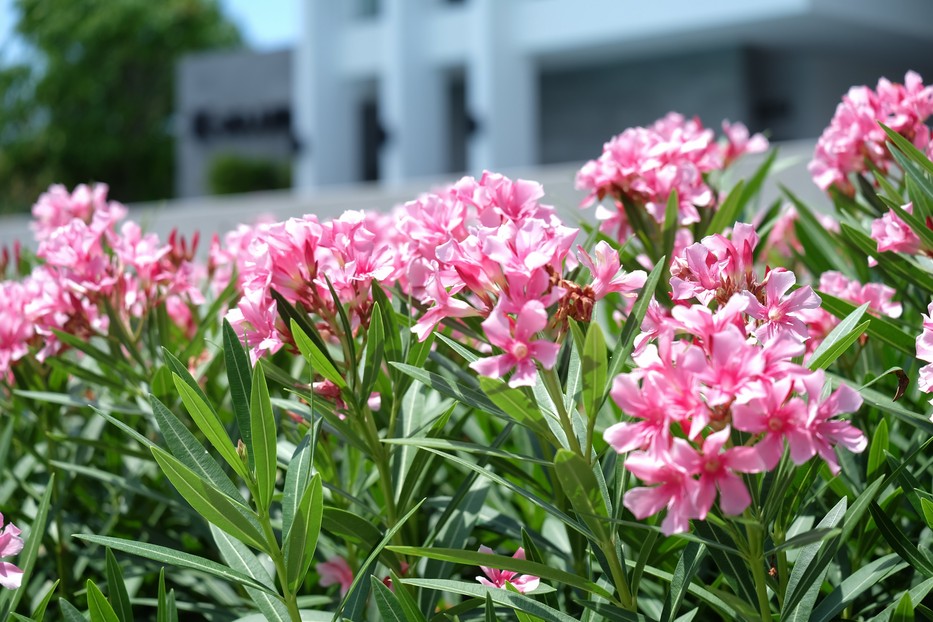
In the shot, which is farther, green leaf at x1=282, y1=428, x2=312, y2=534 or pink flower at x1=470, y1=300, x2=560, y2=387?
green leaf at x1=282, y1=428, x2=312, y2=534

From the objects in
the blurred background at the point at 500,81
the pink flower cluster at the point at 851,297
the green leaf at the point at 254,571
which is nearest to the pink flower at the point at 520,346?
the green leaf at the point at 254,571

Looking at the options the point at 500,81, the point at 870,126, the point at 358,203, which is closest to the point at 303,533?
the point at 870,126

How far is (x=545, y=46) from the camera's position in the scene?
1389 centimetres

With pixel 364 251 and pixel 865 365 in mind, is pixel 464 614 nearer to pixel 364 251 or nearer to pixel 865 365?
pixel 364 251

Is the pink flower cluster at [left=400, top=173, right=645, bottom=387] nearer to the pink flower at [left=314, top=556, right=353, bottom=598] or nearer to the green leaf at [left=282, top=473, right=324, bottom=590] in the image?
the green leaf at [left=282, top=473, right=324, bottom=590]

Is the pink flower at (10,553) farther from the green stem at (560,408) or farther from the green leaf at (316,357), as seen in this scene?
the green stem at (560,408)

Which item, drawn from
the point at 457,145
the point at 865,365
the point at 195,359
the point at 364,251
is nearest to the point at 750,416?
the point at 364,251

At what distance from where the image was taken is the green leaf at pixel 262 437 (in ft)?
2.93

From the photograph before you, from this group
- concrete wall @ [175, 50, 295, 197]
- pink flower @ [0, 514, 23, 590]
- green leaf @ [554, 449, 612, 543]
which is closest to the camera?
green leaf @ [554, 449, 612, 543]

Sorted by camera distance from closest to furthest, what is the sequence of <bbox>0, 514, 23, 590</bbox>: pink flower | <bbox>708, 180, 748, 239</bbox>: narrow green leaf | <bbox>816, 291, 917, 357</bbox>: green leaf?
<bbox>0, 514, 23, 590</bbox>: pink flower
<bbox>816, 291, 917, 357</bbox>: green leaf
<bbox>708, 180, 748, 239</bbox>: narrow green leaf

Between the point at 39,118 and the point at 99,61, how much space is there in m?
2.46

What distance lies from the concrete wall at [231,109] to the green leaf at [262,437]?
18622mm

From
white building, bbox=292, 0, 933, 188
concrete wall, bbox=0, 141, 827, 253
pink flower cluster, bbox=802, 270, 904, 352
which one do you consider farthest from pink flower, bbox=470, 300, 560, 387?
white building, bbox=292, 0, 933, 188

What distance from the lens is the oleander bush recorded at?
2.61 feet
